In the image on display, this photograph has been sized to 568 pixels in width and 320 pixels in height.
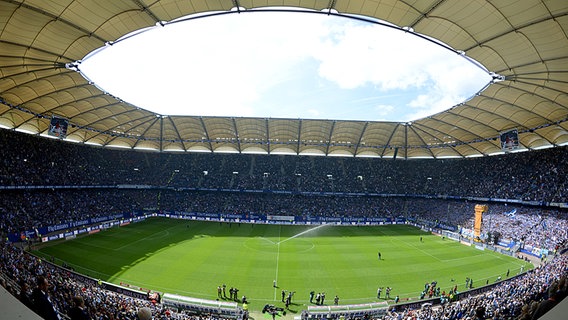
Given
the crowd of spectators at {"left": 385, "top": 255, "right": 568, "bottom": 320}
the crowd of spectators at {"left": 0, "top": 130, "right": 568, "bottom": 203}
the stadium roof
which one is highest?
the stadium roof

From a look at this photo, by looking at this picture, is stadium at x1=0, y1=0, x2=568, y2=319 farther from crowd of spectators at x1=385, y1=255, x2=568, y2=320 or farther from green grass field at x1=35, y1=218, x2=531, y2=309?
green grass field at x1=35, y1=218, x2=531, y2=309

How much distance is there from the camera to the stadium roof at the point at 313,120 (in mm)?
17016

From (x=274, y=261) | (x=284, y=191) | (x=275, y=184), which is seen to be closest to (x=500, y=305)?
(x=274, y=261)

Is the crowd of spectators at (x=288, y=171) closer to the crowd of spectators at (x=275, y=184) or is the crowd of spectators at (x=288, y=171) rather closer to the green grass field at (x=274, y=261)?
the crowd of spectators at (x=275, y=184)

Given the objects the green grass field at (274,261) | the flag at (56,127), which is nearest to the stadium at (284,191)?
the flag at (56,127)

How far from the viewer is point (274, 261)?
30000 millimetres

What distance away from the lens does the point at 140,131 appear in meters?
51.4

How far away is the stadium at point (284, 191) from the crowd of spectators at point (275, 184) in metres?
0.32

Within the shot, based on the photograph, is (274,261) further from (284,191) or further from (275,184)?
(275,184)

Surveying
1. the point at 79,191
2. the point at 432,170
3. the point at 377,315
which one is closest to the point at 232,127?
the point at 79,191

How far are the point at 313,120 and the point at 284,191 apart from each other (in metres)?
19.8

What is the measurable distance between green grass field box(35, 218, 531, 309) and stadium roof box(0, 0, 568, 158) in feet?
55.2

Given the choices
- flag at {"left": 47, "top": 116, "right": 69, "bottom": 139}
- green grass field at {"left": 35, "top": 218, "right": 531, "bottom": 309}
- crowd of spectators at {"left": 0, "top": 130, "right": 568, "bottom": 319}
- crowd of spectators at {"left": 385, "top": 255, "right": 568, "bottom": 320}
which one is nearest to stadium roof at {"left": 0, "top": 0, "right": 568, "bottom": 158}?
flag at {"left": 47, "top": 116, "right": 69, "bottom": 139}

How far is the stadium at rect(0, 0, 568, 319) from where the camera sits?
57.6 feet
